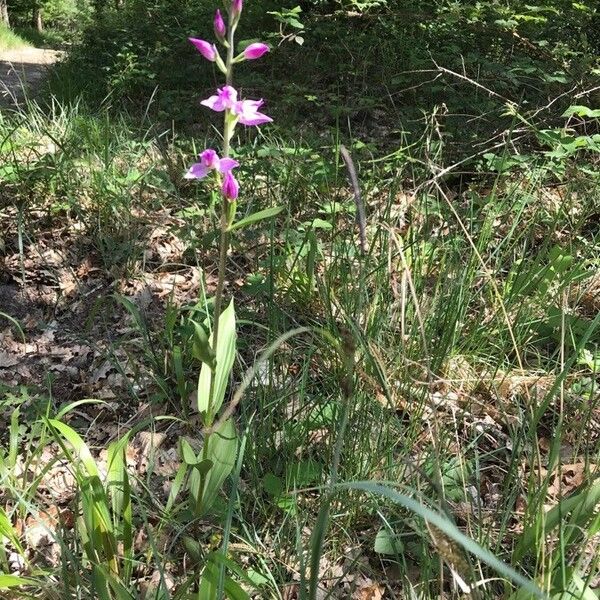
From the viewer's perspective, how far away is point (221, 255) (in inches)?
47.0

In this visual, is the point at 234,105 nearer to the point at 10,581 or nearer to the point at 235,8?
the point at 235,8

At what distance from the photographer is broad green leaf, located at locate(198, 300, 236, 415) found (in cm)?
128

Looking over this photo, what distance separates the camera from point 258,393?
5.32 ft

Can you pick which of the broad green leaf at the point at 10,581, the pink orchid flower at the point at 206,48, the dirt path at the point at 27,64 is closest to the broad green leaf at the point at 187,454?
the broad green leaf at the point at 10,581

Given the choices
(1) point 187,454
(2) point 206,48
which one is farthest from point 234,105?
(1) point 187,454

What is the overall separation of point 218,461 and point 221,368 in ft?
0.71

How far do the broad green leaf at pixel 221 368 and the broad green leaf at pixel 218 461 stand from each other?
0.07 metres

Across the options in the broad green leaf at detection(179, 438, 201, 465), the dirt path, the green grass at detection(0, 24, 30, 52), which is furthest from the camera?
the green grass at detection(0, 24, 30, 52)

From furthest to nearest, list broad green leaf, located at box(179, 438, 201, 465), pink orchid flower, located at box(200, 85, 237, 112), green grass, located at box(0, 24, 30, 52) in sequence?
green grass, located at box(0, 24, 30, 52) → broad green leaf, located at box(179, 438, 201, 465) → pink orchid flower, located at box(200, 85, 237, 112)

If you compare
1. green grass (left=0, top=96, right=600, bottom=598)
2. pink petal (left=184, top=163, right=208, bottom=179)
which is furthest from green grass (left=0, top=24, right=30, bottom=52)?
pink petal (left=184, top=163, right=208, bottom=179)

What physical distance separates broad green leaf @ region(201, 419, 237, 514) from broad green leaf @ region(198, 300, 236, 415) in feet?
0.24

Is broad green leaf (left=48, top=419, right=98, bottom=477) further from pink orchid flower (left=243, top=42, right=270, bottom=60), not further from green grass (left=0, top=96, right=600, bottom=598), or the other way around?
pink orchid flower (left=243, top=42, right=270, bottom=60)

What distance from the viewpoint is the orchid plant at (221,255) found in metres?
1.12

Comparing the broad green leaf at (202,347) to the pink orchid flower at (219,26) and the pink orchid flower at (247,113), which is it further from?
the pink orchid flower at (219,26)
